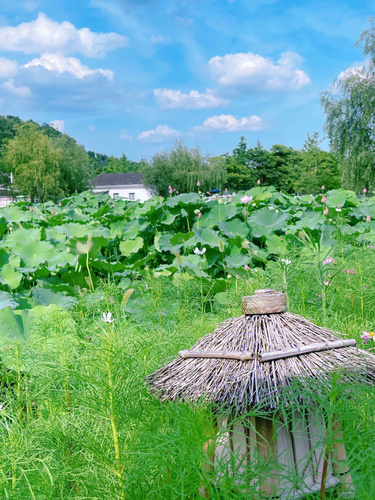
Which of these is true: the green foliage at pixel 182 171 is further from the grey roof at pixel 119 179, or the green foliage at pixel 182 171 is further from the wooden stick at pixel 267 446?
the wooden stick at pixel 267 446

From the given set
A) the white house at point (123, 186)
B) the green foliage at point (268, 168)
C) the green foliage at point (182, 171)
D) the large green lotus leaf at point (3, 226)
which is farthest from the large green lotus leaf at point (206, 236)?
the white house at point (123, 186)

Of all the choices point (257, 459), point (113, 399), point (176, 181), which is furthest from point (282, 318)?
point (176, 181)

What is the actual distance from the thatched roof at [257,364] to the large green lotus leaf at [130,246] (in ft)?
17.3

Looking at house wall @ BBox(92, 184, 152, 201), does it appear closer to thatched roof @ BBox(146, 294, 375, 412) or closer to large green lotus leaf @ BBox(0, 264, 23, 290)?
large green lotus leaf @ BBox(0, 264, 23, 290)

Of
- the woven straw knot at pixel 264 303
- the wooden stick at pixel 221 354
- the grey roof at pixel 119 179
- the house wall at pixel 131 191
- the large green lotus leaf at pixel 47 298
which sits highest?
the grey roof at pixel 119 179

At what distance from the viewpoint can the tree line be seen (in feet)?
94.1

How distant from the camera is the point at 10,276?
17.4 feet

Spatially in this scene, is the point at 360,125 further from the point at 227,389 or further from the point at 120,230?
the point at 227,389

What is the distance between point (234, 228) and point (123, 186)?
6046 centimetres

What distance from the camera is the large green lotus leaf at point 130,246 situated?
688cm

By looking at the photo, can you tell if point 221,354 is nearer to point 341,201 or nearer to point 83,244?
point 83,244

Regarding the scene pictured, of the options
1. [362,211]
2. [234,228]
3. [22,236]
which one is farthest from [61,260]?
[362,211]

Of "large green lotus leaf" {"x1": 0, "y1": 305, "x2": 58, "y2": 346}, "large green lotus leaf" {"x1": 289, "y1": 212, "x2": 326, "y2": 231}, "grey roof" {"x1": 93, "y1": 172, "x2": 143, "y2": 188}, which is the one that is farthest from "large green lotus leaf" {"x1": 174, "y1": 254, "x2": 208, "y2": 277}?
"grey roof" {"x1": 93, "y1": 172, "x2": 143, "y2": 188}

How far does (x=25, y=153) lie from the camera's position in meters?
36.7
